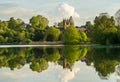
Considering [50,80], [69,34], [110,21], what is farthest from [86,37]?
[50,80]

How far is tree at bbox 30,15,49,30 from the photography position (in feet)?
436

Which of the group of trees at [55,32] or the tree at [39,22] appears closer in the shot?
the group of trees at [55,32]

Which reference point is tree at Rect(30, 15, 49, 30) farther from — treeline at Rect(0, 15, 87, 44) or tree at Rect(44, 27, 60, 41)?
tree at Rect(44, 27, 60, 41)

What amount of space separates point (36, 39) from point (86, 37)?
18677 millimetres

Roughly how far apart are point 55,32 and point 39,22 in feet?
85.9

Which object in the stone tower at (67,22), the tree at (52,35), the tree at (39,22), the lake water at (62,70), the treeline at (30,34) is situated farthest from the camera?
the stone tower at (67,22)

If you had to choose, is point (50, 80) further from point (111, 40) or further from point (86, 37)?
point (86, 37)

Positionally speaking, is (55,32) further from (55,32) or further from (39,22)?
(39,22)

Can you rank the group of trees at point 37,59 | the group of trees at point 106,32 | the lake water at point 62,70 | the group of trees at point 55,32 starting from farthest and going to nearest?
the group of trees at point 55,32, the group of trees at point 106,32, the group of trees at point 37,59, the lake water at point 62,70

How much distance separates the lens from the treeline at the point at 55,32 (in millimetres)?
66287

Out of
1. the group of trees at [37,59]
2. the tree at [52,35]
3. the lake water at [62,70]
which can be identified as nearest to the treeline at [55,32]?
the tree at [52,35]

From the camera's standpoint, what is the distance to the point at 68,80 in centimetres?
1631

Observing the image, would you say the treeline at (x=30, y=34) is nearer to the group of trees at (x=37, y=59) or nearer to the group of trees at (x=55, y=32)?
the group of trees at (x=55, y=32)

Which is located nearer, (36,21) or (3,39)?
(3,39)
